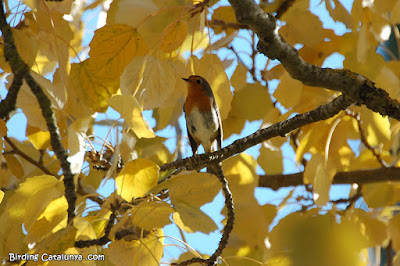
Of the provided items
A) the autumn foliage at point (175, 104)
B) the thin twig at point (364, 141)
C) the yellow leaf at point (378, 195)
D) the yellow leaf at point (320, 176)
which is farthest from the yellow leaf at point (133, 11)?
the yellow leaf at point (378, 195)

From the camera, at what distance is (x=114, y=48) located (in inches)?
43.9

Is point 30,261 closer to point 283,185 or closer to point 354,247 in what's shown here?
point 354,247

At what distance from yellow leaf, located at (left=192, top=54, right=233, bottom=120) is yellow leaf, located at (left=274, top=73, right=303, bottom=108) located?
15 cm

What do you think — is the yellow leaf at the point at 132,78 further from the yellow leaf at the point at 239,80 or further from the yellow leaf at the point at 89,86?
the yellow leaf at the point at 239,80

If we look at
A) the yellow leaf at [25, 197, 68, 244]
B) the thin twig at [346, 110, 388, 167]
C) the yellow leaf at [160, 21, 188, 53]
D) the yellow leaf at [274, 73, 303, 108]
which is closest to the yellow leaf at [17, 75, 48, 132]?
the yellow leaf at [25, 197, 68, 244]

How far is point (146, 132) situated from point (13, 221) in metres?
0.43

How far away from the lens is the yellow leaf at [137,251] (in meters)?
0.96

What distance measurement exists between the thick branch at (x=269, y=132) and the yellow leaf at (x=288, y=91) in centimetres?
10

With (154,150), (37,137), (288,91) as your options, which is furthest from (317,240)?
(37,137)

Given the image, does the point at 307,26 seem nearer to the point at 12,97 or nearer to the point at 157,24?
the point at 157,24

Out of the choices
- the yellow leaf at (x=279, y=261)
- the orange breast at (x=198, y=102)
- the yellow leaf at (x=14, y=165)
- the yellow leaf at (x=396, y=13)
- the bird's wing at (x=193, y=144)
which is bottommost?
the yellow leaf at (x=279, y=261)

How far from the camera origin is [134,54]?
1160 mm

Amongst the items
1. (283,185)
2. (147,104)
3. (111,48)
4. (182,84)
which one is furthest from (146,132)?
(283,185)

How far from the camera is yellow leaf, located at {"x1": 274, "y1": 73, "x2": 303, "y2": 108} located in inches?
45.1
